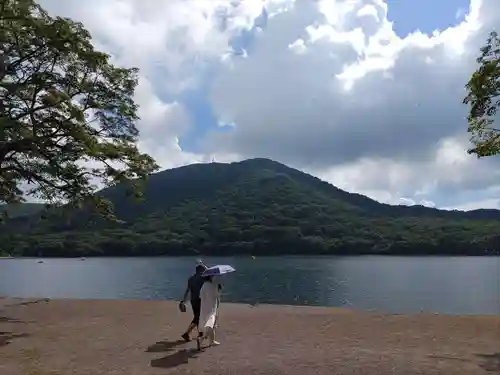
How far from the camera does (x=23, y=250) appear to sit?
5743 inches

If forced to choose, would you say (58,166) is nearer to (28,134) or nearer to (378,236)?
(28,134)

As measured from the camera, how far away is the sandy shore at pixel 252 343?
37.1ft

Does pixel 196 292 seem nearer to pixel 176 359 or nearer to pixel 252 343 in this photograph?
pixel 252 343

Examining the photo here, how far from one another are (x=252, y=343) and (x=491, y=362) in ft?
16.8

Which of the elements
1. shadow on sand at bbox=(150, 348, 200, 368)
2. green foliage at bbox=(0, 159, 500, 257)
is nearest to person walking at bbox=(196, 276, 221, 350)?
shadow on sand at bbox=(150, 348, 200, 368)

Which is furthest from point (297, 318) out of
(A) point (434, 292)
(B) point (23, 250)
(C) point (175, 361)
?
(B) point (23, 250)

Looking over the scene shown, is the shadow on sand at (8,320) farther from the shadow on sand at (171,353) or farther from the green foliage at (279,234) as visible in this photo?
the green foliage at (279,234)

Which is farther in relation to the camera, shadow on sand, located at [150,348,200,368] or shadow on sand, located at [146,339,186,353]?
shadow on sand, located at [146,339,186,353]

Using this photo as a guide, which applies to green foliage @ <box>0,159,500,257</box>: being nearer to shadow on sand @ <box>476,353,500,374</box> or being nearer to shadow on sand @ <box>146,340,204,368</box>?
shadow on sand @ <box>146,340,204,368</box>

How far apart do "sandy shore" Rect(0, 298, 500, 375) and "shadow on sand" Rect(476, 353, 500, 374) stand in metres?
0.02

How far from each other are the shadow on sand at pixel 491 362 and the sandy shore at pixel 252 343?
19mm

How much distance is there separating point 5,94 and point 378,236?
5748 inches

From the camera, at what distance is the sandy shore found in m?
11.3

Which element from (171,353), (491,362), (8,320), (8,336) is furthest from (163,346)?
(491,362)
